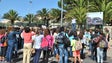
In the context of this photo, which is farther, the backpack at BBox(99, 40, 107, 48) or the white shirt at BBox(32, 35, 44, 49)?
the backpack at BBox(99, 40, 107, 48)

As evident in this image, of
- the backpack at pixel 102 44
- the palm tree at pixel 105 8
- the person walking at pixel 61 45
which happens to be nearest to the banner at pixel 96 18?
the palm tree at pixel 105 8

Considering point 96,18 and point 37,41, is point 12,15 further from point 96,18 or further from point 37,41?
point 37,41

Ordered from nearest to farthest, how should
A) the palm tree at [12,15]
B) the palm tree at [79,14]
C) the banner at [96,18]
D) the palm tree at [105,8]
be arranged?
the banner at [96,18] → the palm tree at [105,8] → the palm tree at [79,14] → the palm tree at [12,15]

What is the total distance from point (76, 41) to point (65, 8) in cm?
5173

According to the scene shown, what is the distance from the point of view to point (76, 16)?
59.7 metres

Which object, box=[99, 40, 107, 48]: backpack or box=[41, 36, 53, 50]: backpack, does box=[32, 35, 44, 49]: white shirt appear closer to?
box=[41, 36, 53, 50]: backpack

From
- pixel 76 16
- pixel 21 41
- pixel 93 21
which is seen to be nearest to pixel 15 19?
pixel 76 16

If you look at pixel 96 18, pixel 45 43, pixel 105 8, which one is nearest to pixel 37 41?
pixel 45 43

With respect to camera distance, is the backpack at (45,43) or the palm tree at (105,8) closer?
the backpack at (45,43)

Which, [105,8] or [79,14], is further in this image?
[79,14]

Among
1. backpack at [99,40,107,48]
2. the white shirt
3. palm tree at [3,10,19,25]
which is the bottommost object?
palm tree at [3,10,19,25]

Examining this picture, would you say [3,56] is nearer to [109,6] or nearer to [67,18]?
[109,6]

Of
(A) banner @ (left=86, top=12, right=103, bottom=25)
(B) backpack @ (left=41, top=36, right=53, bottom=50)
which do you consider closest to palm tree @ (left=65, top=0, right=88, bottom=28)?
(A) banner @ (left=86, top=12, right=103, bottom=25)

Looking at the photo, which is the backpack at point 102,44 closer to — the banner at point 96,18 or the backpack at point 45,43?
the backpack at point 45,43
